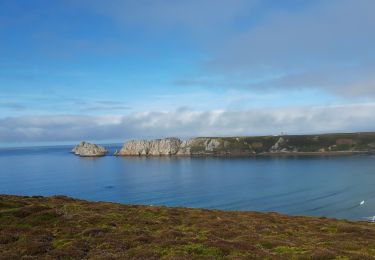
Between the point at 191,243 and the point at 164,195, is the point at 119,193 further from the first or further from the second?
the point at 191,243

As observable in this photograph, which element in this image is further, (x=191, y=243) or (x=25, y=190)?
(x=25, y=190)

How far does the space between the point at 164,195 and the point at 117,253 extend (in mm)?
147505

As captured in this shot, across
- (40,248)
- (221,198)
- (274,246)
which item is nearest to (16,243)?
(40,248)

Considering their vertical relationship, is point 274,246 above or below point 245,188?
above

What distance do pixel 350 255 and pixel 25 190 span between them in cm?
18349

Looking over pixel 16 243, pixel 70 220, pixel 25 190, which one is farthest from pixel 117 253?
pixel 25 190

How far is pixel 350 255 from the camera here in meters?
22.5

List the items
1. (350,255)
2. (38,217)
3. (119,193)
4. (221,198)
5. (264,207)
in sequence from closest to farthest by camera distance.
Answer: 1. (350,255)
2. (38,217)
3. (264,207)
4. (221,198)
5. (119,193)

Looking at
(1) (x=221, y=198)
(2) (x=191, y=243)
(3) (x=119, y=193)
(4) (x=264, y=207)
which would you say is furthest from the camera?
(3) (x=119, y=193)

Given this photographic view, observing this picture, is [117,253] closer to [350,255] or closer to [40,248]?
[40,248]

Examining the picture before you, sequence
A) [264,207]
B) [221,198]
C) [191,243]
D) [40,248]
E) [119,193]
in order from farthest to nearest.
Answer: [119,193], [221,198], [264,207], [191,243], [40,248]

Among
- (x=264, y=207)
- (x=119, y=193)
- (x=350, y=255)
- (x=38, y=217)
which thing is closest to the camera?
(x=350, y=255)

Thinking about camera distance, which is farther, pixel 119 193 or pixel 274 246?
pixel 119 193

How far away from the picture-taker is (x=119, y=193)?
178 meters
